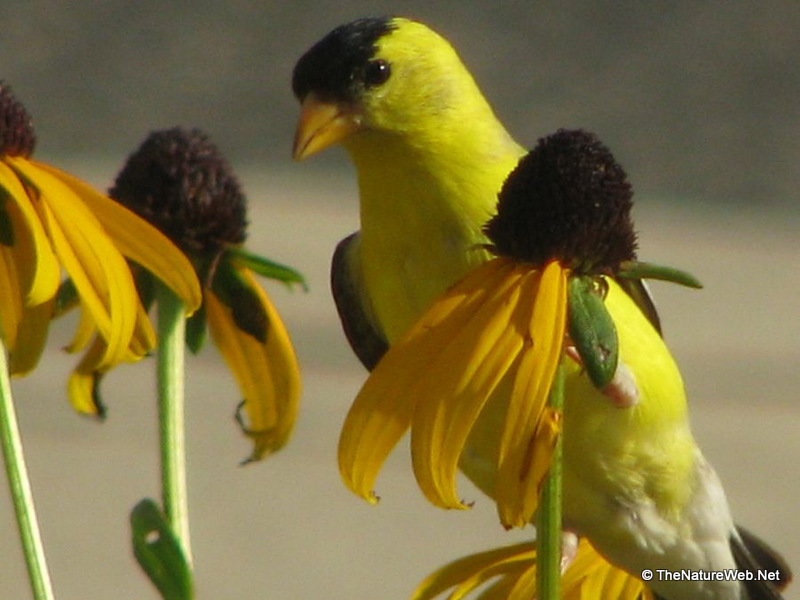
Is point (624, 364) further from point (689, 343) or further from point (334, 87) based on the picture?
point (689, 343)

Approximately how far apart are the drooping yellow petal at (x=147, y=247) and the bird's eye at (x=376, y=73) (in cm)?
60

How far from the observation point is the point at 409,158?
1.62 metres

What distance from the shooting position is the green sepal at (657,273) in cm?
97

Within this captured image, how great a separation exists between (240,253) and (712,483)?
2.01 ft

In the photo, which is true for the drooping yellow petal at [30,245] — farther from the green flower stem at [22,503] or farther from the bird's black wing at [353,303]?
the bird's black wing at [353,303]

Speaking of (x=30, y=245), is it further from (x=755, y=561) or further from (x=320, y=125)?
(x=755, y=561)

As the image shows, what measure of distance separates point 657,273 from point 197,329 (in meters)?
0.43

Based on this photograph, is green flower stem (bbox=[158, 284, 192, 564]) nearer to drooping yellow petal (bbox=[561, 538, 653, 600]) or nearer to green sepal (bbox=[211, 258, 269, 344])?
green sepal (bbox=[211, 258, 269, 344])

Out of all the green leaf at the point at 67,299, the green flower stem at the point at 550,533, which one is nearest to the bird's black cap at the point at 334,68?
the green leaf at the point at 67,299

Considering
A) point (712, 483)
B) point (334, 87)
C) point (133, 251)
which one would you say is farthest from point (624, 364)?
point (133, 251)

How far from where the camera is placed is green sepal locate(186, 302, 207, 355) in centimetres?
127

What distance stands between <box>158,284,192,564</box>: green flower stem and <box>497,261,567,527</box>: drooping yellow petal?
20 centimetres

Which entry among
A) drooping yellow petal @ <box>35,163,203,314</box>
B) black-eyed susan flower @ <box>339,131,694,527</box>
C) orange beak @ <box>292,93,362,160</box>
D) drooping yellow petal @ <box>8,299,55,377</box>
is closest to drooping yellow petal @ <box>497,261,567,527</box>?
black-eyed susan flower @ <box>339,131,694,527</box>

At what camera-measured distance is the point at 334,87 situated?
159cm
